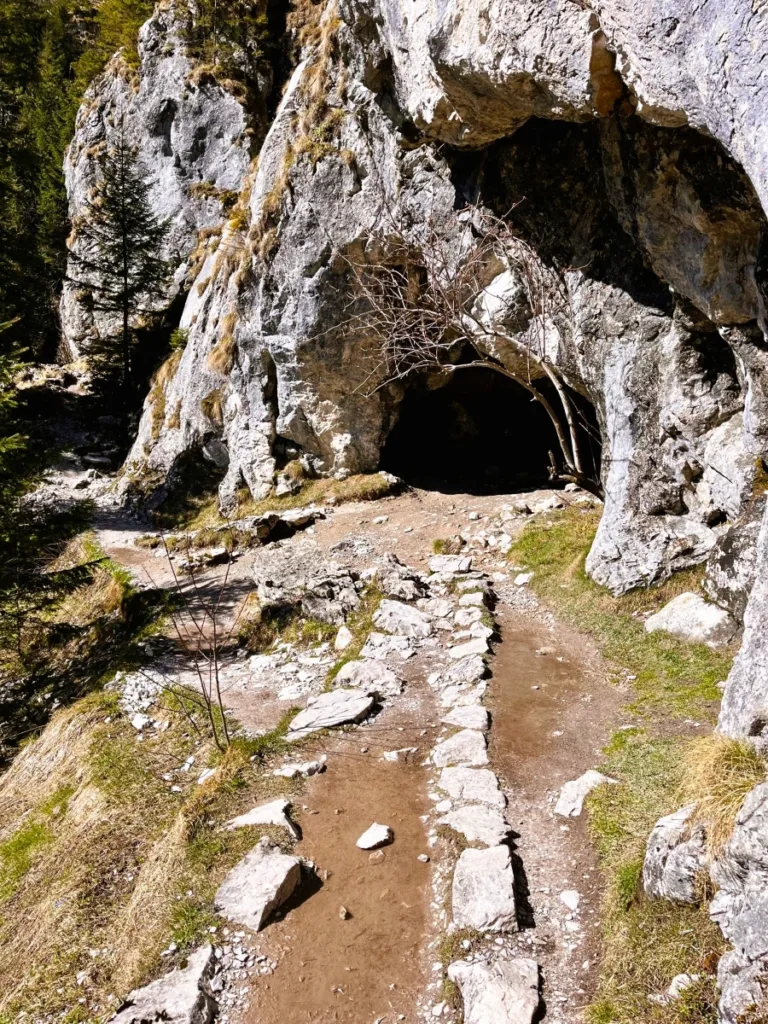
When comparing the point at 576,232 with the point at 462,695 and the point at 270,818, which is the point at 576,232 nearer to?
the point at 462,695

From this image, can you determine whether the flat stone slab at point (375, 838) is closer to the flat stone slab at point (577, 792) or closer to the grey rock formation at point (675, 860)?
the flat stone slab at point (577, 792)

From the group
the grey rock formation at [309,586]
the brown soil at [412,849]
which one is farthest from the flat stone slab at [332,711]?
the grey rock formation at [309,586]

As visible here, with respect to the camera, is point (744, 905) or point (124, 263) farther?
point (124, 263)

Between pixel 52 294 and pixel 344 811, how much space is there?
36.9m

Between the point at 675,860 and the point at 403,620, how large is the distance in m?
6.15

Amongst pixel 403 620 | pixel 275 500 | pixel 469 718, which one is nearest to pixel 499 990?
pixel 469 718

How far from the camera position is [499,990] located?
411cm

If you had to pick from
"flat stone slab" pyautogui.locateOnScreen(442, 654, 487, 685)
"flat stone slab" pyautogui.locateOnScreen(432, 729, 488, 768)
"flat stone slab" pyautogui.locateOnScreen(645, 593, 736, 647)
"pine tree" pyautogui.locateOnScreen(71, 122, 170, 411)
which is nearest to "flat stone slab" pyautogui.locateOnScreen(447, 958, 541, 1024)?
"flat stone slab" pyautogui.locateOnScreen(432, 729, 488, 768)

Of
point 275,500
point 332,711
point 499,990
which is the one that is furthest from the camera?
point 275,500

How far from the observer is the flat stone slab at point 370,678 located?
8422mm

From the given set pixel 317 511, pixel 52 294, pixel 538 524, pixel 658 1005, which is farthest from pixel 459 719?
pixel 52 294

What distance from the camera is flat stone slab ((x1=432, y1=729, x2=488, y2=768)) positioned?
668cm

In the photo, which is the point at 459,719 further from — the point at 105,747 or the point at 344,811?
the point at 105,747

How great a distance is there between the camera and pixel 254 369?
19266 millimetres
